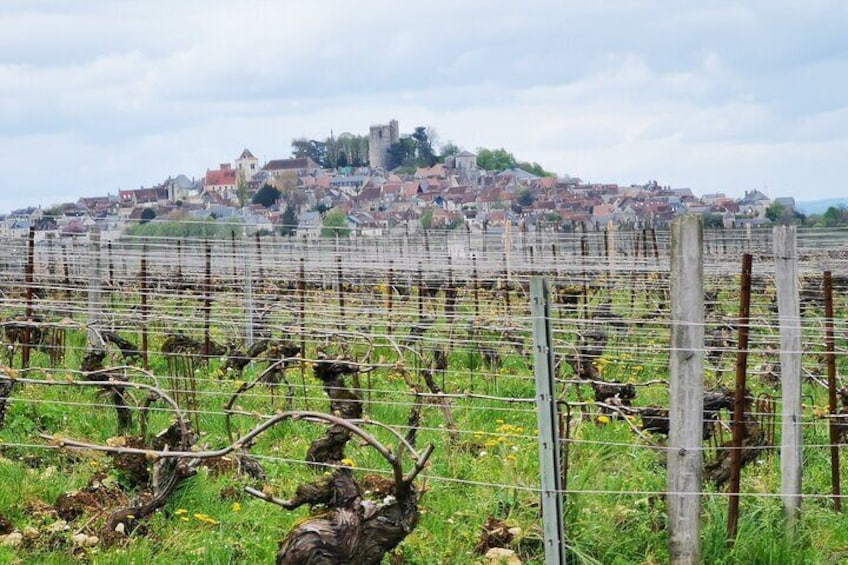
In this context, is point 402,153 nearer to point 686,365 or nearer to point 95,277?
point 95,277

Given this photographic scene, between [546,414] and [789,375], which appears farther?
[789,375]

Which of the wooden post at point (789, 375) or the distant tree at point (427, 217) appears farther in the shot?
the distant tree at point (427, 217)

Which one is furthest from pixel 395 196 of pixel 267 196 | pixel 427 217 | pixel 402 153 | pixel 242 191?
pixel 402 153

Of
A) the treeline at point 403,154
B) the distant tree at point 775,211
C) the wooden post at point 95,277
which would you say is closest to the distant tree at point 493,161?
the treeline at point 403,154

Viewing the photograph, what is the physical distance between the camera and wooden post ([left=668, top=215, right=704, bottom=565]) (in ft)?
14.3

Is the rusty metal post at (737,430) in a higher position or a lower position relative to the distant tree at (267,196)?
lower

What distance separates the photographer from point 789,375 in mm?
5098

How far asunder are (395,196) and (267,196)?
1303 cm

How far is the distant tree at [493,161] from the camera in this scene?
468ft

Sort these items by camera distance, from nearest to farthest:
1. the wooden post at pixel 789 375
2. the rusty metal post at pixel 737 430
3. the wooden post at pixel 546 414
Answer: the wooden post at pixel 546 414, the rusty metal post at pixel 737 430, the wooden post at pixel 789 375

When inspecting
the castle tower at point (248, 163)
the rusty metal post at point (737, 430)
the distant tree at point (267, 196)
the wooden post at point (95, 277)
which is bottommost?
the rusty metal post at point (737, 430)

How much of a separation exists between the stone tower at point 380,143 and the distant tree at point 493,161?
11.3 m

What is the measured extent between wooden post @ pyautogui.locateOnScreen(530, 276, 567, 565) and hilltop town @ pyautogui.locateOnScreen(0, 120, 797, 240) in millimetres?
62430

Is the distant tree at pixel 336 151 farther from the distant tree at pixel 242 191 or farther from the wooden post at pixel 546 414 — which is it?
the wooden post at pixel 546 414
